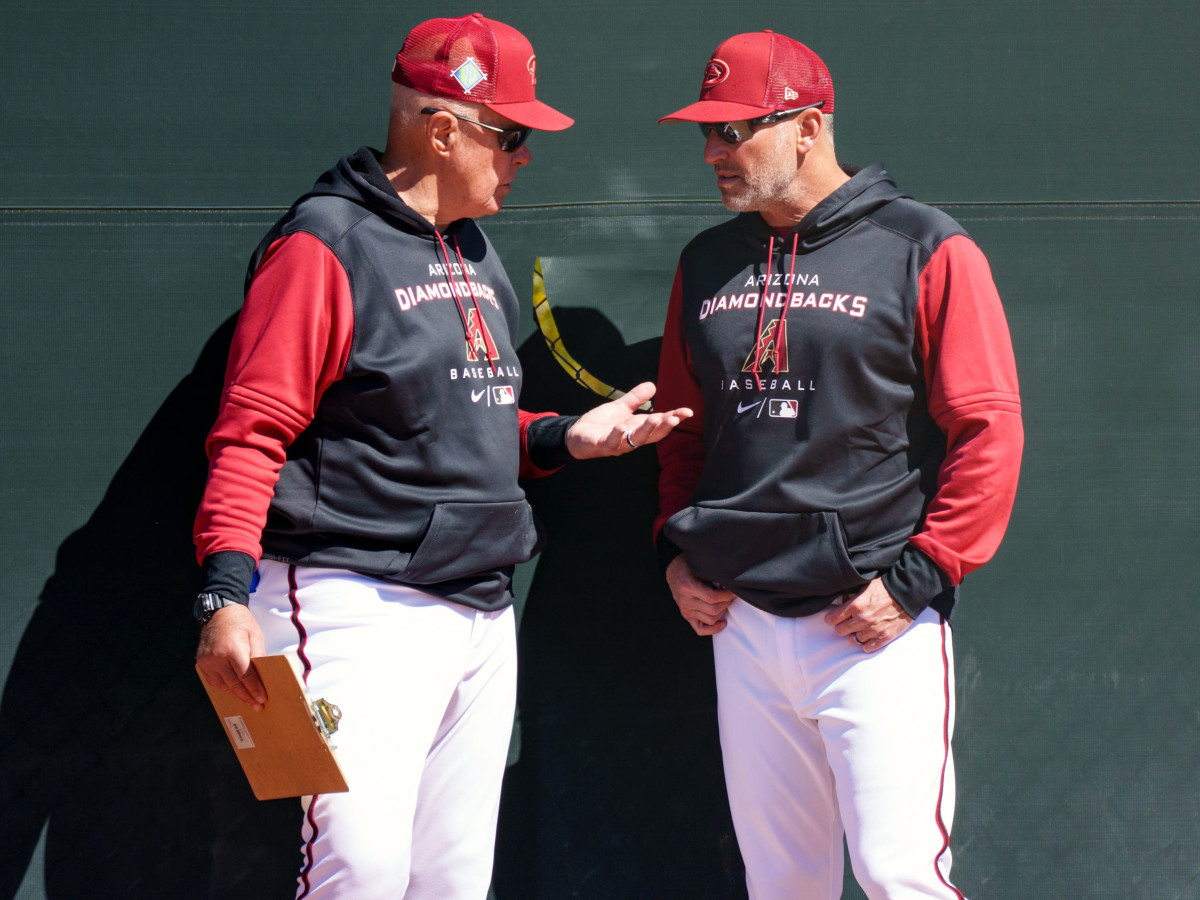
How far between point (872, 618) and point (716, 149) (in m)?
1.03

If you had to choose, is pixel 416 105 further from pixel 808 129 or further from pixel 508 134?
pixel 808 129

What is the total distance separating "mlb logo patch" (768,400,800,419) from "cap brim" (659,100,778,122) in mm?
599

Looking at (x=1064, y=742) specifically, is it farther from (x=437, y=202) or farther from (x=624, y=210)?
(x=437, y=202)

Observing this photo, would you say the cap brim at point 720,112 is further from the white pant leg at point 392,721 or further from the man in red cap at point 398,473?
the white pant leg at point 392,721

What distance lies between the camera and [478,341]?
7.38ft

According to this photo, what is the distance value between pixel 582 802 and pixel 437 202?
1.55m

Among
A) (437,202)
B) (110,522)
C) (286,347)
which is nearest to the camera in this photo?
(286,347)

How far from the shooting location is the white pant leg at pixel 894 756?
2.07 m

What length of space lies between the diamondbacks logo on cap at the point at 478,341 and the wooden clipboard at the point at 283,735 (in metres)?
0.72

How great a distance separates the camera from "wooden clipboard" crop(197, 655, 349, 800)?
184 centimetres

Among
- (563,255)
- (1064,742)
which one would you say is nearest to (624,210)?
(563,255)

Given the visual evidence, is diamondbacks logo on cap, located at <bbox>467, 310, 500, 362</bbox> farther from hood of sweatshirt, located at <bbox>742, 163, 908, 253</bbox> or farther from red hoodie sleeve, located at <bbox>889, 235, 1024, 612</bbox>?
red hoodie sleeve, located at <bbox>889, 235, 1024, 612</bbox>

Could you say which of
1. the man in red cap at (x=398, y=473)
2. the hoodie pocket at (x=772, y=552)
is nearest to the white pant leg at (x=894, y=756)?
the hoodie pocket at (x=772, y=552)

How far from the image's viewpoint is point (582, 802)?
2.79m
